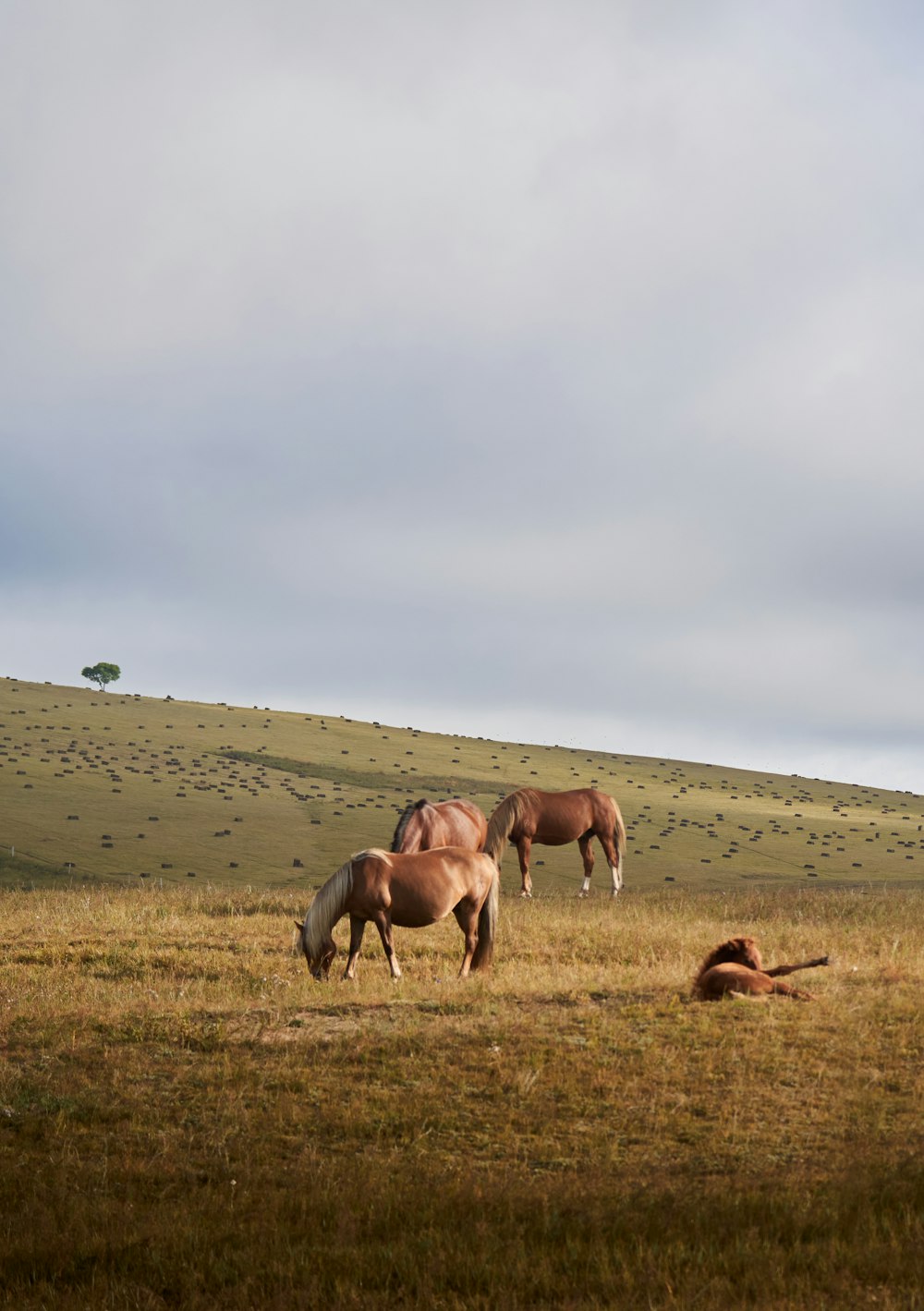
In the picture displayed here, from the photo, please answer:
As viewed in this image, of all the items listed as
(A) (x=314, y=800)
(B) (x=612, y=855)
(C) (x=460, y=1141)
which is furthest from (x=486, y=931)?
(A) (x=314, y=800)

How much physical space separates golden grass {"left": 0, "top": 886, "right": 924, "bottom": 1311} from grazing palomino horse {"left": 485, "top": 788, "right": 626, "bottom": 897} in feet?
39.5

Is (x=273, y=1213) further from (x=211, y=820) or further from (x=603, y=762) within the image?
(x=603, y=762)

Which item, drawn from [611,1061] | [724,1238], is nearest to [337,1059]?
[611,1061]

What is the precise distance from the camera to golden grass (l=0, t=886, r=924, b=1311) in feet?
25.0

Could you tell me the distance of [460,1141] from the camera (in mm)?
10172

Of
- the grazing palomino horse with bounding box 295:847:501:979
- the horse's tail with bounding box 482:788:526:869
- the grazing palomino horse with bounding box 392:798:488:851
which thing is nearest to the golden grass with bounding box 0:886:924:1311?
the grazing palomino horse with bounding box 295:847:501:979

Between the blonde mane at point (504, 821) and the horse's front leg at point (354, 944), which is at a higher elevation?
the blonde mane at point (504, 821)

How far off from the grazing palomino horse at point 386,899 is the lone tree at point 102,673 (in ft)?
448

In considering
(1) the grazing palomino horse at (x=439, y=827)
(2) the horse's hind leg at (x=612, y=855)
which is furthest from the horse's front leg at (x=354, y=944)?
(2) the horse's hind leg at (x=612, y=855)

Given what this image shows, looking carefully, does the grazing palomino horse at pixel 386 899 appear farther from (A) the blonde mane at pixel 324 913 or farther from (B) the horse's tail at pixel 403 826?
(B) the horse's tail at pixel 403 826

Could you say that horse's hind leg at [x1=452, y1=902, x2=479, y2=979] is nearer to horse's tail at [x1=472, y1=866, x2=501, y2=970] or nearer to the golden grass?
horse's tail at [x1=472, y1=866, x2=501, y2=970]

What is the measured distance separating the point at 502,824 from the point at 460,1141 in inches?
761

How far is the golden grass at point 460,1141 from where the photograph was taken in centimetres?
763

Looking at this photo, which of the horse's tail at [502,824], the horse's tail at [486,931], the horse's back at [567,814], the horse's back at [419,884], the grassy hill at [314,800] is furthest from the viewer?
the grassy hill at [314,800]
